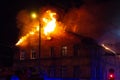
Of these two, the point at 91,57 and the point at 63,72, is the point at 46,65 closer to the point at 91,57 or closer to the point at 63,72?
the point at 63,72

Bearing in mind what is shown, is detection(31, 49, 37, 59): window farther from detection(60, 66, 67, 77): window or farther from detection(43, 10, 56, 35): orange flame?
detection(60, 66, 67, 77): window

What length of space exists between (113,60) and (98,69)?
15.0 ft

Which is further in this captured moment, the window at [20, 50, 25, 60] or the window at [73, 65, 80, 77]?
the window at [20, 50, 25, 60]

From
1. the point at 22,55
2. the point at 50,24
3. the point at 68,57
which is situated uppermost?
the point at 50,24

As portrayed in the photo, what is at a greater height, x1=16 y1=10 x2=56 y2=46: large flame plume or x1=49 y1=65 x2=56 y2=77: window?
x1=16 y1=10 x2=56 y2=46: large flame plume

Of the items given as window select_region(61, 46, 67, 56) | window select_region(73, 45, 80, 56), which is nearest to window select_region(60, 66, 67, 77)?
window select_region(61, 46, 67, 56)

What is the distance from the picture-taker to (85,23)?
47.0 metres

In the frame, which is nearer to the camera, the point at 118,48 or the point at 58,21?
the point at 118,48

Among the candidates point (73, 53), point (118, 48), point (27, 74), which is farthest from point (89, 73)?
point (27, 74)

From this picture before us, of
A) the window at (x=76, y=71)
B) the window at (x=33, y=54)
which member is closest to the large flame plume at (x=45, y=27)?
the window at (x=33, y=54)

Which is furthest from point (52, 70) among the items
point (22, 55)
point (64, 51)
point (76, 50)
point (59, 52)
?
point (22, 55)

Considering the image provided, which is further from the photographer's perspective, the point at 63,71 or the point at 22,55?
the point at 22,55

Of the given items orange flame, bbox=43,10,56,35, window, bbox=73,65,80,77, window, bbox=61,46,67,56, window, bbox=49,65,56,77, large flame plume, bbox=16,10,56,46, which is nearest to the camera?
window, bbox=73,65,80,77

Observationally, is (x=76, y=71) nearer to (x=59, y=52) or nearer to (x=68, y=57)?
(x=68, y=57)
